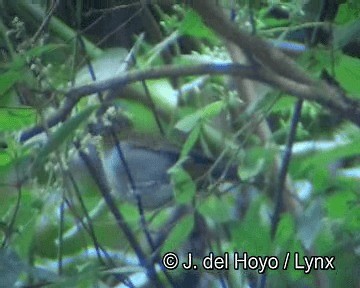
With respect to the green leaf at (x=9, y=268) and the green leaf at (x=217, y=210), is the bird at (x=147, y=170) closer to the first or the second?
the green leaf at (x=217, y=210)

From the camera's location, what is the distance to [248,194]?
600 mm

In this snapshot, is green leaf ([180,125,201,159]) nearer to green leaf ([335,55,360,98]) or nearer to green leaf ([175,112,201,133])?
green leaf ([175,112,201,133])

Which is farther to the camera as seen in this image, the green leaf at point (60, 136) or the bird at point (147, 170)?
the bird at point (147, 170)

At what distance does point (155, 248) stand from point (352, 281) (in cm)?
18

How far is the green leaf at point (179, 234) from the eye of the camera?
566 mm

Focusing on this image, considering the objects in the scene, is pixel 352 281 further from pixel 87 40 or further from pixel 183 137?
pixel 87 40

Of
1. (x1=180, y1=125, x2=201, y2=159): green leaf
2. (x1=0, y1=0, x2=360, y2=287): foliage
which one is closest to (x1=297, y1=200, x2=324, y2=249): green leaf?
(x1=0, y1=0, x2=360, y2=287): foliage

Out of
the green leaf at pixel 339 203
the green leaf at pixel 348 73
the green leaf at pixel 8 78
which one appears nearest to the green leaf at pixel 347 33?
the green leaf at pixel 348 73

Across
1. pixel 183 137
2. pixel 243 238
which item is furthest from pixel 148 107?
pixel 243 238

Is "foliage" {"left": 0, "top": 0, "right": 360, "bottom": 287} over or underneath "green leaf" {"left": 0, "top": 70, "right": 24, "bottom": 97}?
underneath

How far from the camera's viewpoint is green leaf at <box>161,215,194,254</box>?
0.57 m

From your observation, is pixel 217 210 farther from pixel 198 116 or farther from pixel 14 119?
pixel 14 119

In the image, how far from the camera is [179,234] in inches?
22.4

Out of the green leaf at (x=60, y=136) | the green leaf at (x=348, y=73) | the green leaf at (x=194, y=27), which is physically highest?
the green leaf at (x=194, y=27)
